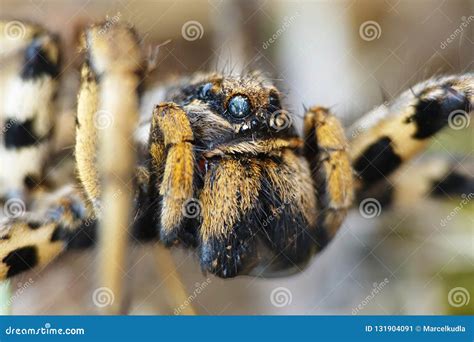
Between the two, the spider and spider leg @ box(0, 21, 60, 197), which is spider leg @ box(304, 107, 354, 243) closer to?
the spider

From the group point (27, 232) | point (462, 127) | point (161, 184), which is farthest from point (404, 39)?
point (27, 232)

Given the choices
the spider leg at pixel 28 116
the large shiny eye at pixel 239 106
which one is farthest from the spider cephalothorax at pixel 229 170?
the spider leg at pixel 28 116

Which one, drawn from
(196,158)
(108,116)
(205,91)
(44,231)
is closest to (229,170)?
(196,158)

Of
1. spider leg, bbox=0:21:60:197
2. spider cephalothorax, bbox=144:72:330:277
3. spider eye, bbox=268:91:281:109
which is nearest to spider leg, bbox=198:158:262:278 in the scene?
spider cephalothorax, bbox=144:72:330:277

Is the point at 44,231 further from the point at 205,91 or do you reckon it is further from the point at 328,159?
the point at 328,159

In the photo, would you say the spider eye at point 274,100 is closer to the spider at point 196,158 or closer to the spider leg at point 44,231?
the spider at point 196,158

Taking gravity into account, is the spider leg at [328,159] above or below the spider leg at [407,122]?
below
